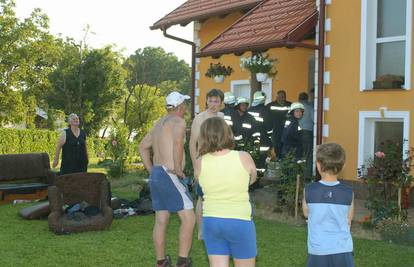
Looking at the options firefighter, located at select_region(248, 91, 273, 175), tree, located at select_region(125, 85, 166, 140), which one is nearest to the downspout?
firefighter, located at select_region(248, 91, 273, 175)

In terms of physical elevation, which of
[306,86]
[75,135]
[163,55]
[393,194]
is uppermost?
[163,55]

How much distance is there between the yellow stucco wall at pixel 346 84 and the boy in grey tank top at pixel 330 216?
5384mm

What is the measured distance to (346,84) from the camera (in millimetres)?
9617

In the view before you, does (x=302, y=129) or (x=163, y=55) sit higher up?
(x=163, y=55)

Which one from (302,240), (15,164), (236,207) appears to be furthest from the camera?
(15,164)

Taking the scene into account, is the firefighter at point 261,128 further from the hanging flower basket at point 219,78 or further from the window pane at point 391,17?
the hanging flower basket at point 219,78

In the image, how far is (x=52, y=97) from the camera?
119 feet

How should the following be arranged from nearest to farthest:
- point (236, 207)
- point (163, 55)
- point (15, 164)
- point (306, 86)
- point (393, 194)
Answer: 1. point (236, 207)
2. point (393, 194)
3. point (15, 164)
4. point (306, 86)
5. point (163, 55)

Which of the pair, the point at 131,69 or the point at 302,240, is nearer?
the point at 302,240

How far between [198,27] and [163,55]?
68.4 meters

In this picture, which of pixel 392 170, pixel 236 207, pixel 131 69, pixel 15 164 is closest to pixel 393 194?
pixel 392 170

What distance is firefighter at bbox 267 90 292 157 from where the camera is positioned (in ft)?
36.9

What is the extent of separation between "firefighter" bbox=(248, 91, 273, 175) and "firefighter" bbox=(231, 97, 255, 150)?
116 mm

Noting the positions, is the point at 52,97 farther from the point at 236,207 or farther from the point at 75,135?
the point at 236,207
